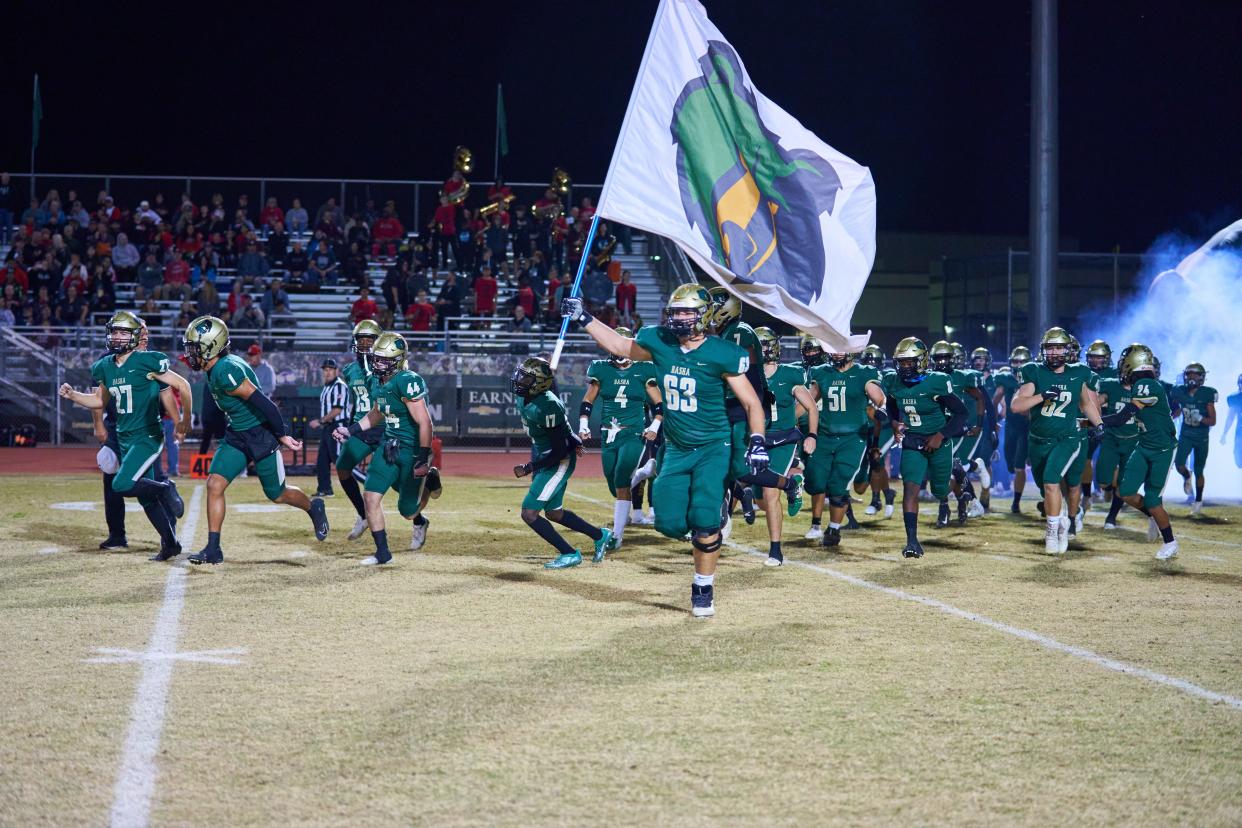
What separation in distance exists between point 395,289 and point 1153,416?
18397 millimetres

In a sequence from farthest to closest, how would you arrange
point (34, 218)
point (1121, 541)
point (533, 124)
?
point (533, 124) → point (34, 218) → point (1121, 541)

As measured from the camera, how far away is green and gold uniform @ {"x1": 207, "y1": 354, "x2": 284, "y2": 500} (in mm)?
10469

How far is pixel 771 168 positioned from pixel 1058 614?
5.27 meters

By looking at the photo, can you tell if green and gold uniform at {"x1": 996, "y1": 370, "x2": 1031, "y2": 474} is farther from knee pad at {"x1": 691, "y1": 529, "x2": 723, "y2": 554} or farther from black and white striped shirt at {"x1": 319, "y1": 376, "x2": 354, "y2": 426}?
knee pad at {"x1": 691, "y1": 529, "x2": 723, "y2": 554}

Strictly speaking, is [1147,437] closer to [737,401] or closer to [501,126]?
[737,401]

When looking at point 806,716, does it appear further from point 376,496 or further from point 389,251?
point 389,251

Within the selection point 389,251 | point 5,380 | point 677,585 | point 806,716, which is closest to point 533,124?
point 389,251

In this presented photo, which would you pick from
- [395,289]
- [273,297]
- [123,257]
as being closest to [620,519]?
[395,289]

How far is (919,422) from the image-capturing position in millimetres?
12234

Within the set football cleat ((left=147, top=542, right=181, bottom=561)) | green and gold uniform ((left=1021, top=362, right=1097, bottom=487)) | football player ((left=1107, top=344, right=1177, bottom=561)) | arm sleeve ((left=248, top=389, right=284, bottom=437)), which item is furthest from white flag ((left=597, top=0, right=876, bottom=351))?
football cleat ((left=147, top=542, right=181, bottom=561))

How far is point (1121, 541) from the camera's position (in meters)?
13.0

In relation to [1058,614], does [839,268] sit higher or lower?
higher

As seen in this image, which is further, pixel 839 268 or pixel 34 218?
pixel 34 218

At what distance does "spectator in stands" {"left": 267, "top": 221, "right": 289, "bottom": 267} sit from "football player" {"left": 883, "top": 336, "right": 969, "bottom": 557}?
66.5 ft
